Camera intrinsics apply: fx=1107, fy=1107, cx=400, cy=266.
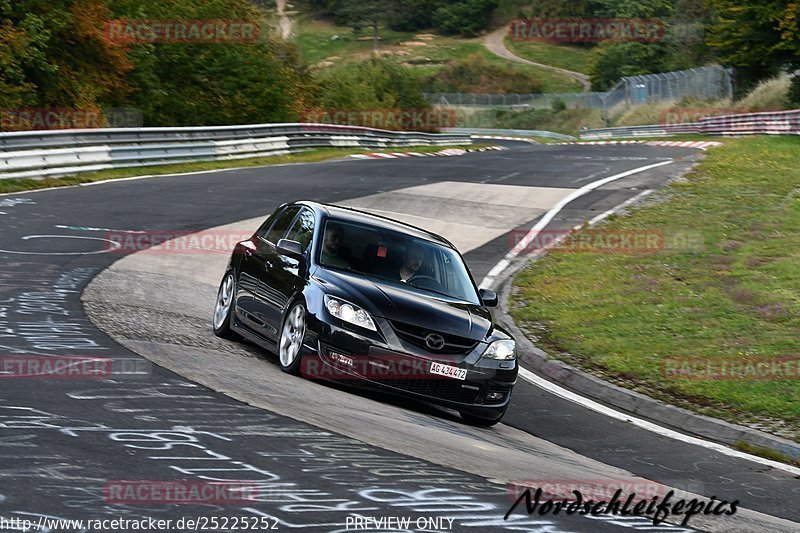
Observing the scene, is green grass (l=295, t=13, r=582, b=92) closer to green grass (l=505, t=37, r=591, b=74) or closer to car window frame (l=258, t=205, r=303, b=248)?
green grass (l=505, t=37, r=591, b=74)

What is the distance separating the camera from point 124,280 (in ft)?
45.8

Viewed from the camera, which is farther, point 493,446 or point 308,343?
point 308,343

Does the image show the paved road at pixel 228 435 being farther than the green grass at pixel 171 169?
No

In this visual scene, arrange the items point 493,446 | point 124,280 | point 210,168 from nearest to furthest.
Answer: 1. point 493,446
2. point 124,280
3. point 210,168

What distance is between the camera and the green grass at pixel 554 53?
136 meters

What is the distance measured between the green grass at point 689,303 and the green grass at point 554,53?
11388cm

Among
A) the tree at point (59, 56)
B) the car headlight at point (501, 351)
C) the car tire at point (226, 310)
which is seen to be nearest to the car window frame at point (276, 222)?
the car tire at point (226, 310)

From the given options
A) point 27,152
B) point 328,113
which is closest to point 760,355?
point 27,152

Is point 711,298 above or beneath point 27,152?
beneath

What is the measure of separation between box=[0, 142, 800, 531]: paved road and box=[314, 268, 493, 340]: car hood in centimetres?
77

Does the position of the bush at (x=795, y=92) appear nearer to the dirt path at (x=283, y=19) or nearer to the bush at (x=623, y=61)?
the bush at (x=623, y=61)

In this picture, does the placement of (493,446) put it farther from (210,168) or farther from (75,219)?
(210,168)

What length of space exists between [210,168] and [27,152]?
7.96 meters

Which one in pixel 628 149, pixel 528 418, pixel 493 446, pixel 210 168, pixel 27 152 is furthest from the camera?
pixel 628 149
